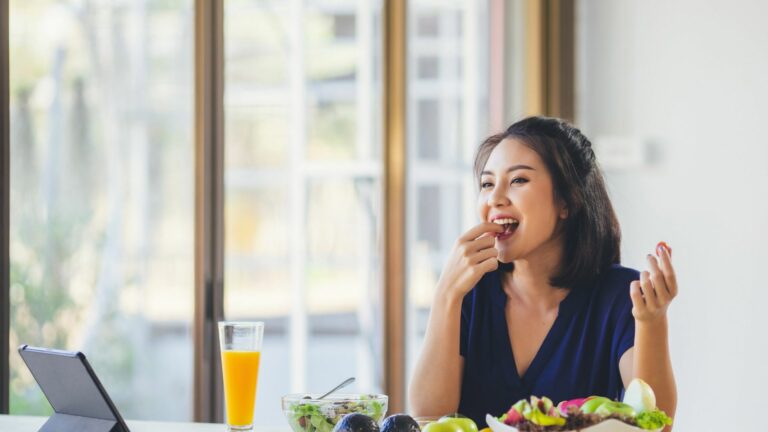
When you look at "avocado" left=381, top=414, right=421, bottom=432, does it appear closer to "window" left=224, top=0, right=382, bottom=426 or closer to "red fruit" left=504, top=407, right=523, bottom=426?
"red fruit" left=504, top=407, right=523, bottom=426

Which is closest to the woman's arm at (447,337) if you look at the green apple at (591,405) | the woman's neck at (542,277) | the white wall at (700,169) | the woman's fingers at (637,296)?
the woman's neck at (542,277)

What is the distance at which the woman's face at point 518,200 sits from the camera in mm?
2018

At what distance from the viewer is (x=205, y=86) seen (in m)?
2.99

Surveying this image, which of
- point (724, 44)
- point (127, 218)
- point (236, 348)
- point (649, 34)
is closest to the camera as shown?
point (236, 348)

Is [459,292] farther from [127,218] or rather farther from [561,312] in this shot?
[127,218]

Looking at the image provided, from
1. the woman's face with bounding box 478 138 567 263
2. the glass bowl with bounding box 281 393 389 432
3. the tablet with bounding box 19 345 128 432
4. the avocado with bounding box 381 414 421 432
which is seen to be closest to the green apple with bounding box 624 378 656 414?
the avocado with bounding box 381 414 421 432

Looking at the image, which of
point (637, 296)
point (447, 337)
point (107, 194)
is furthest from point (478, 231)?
point (107, 194)

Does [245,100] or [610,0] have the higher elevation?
[610,0]

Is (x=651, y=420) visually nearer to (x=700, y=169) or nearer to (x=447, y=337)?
(x=447, y=337)

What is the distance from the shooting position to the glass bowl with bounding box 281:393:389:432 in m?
1.54

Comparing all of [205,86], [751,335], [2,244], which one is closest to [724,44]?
[751,335]

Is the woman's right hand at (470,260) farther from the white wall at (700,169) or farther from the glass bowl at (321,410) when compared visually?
the white wall at (700,169)

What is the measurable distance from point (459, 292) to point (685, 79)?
6.49 ft

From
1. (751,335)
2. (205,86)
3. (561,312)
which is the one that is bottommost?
(751,335)
